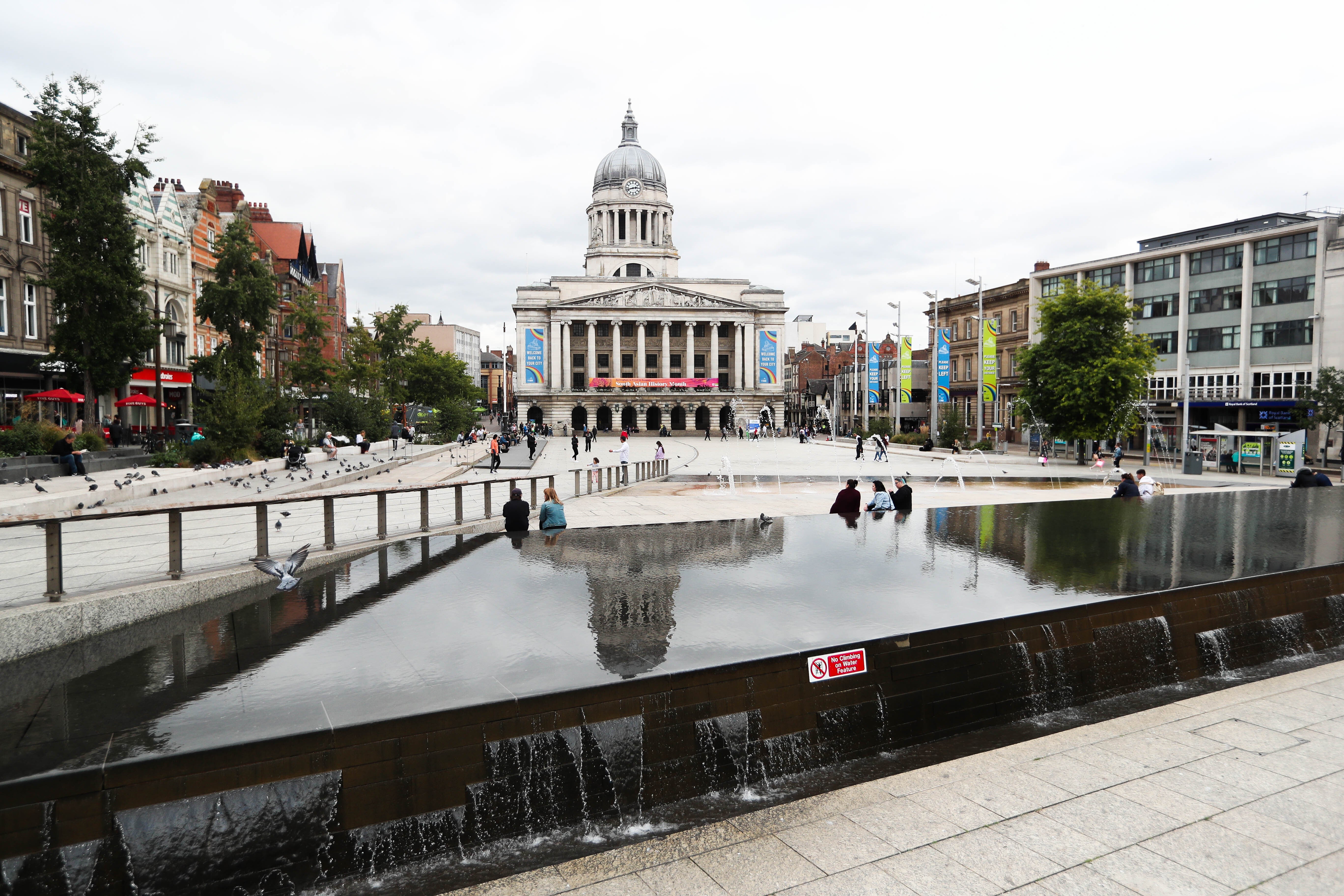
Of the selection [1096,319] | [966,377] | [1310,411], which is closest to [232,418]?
[1096,319]

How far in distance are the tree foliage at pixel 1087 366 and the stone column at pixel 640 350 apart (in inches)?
2933

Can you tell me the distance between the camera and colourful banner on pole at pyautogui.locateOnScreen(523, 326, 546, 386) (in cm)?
10175

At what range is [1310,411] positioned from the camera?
43.9 metres

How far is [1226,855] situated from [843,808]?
7.81 ft

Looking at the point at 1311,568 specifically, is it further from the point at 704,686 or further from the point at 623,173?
the point at 623,173

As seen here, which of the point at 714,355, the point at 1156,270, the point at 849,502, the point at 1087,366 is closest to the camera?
the point at 849,502

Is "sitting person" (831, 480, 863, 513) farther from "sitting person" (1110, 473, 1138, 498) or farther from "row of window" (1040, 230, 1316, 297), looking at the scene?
"row of window" (1040, 230, 1316, 297)

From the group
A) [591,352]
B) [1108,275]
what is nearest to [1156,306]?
[1108,275]

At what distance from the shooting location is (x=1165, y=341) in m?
56.1

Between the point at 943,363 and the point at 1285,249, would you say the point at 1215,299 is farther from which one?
the point at 943,363

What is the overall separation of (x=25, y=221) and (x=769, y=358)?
3268 inches

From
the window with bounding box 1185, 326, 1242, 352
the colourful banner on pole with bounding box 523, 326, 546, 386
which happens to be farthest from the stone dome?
the window with bounding box 1185, 326, 1242, 352

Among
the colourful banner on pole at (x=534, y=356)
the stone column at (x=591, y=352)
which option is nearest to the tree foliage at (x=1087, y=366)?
the colourful banner on pole at (x=534, y=356)

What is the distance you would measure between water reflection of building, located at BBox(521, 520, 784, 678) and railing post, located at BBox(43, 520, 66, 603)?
5138 mm
